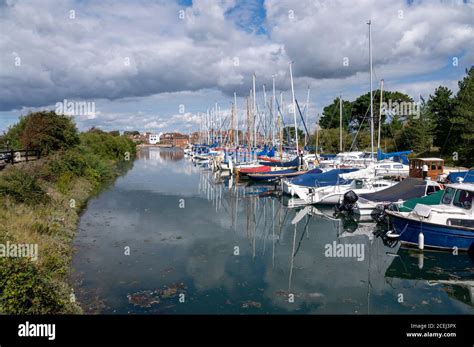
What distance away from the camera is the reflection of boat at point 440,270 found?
531 inches

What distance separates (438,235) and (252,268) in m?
7.66

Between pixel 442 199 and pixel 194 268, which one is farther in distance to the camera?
pixel 442 199

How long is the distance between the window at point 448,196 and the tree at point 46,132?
3035 centimetres

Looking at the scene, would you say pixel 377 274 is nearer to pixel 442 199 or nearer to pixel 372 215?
pixel 442 199

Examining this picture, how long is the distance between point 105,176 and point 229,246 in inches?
1156

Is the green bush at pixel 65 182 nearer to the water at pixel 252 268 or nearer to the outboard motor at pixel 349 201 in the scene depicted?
the water at pixel 252 268

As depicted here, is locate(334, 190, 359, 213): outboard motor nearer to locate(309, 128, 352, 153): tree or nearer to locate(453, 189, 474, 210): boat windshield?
locate(453, 189, 474, 210): boat windshield

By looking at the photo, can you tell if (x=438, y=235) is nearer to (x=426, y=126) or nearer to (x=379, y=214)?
(x=379, y=214)

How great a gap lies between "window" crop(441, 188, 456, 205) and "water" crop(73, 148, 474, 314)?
2333mm

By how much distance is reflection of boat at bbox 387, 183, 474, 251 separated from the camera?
52.5 ft

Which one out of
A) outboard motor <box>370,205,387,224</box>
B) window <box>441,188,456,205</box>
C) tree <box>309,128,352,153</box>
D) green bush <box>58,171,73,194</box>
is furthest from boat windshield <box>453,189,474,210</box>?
tree <box>309,128,352,153</box>
